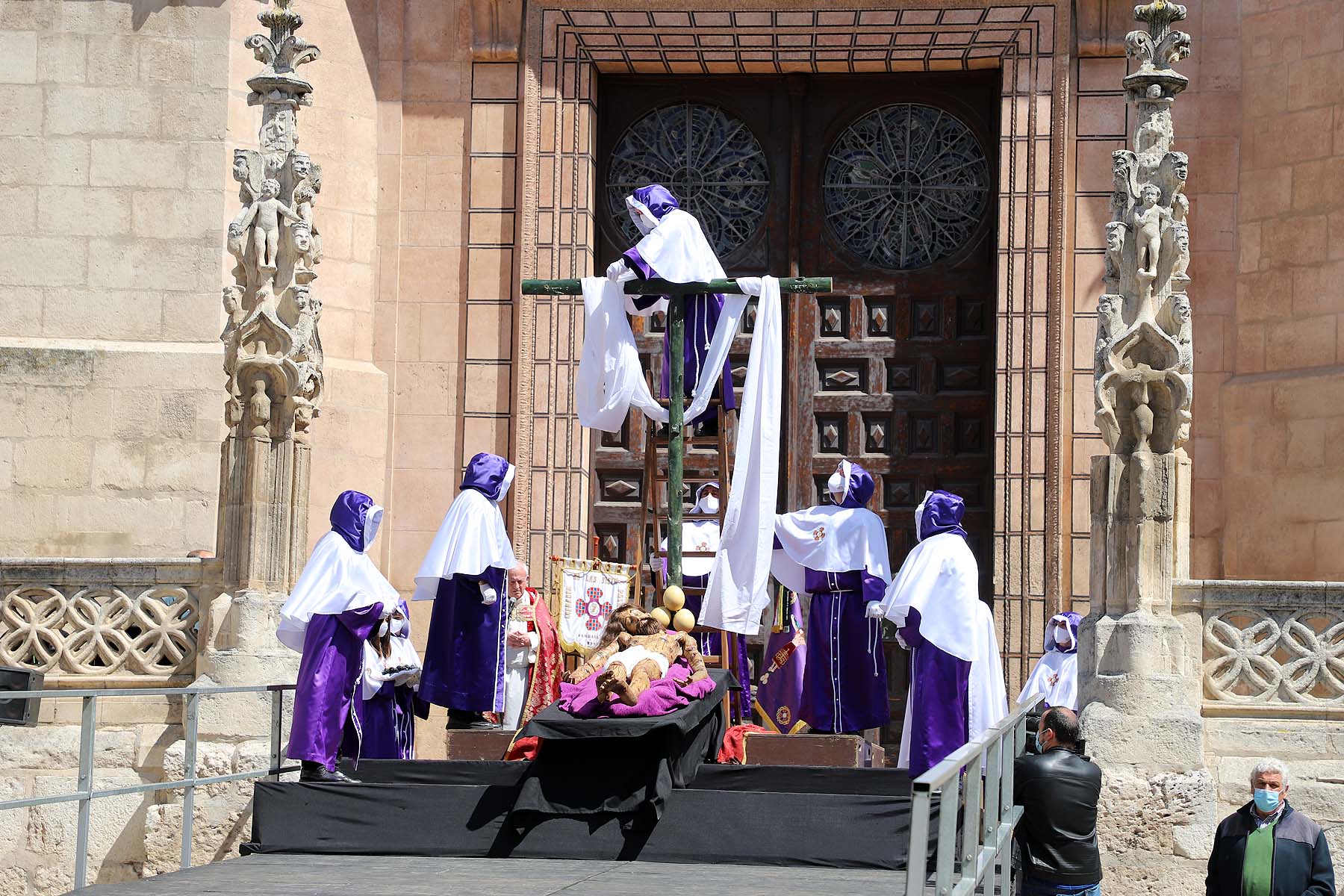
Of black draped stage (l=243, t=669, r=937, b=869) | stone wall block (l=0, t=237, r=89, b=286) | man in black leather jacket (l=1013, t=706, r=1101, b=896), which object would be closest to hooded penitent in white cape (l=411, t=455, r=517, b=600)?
black draped stage (l=243, t=669, r=937, b=869)

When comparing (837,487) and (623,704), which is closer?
(623,704)

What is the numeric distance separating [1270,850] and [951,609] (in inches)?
116

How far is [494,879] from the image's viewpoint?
860 centimetres

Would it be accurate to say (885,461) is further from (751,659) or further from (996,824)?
(996,824)

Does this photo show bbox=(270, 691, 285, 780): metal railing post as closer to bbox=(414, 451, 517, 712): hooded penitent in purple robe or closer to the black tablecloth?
bbox=(414, 451, 517, 712): hooded penitent in purple robe

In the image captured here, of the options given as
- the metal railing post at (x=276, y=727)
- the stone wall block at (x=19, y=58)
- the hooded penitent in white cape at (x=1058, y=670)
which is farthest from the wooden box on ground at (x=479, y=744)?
the stone wall block at (x=19, y=58)

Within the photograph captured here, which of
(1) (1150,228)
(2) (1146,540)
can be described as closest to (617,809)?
(2) (1146,540)

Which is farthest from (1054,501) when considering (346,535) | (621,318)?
(346,535)

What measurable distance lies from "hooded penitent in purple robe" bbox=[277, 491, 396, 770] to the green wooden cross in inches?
66.3

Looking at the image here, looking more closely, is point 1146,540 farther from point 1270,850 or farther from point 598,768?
point 598,768

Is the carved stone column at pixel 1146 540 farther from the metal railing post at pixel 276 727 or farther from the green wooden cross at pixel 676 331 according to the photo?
the metal railing post at pixel 276 727

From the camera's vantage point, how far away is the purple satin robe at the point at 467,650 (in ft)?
38.5

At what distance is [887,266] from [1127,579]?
14.4 feet

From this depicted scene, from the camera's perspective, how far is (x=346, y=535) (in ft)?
36.3
